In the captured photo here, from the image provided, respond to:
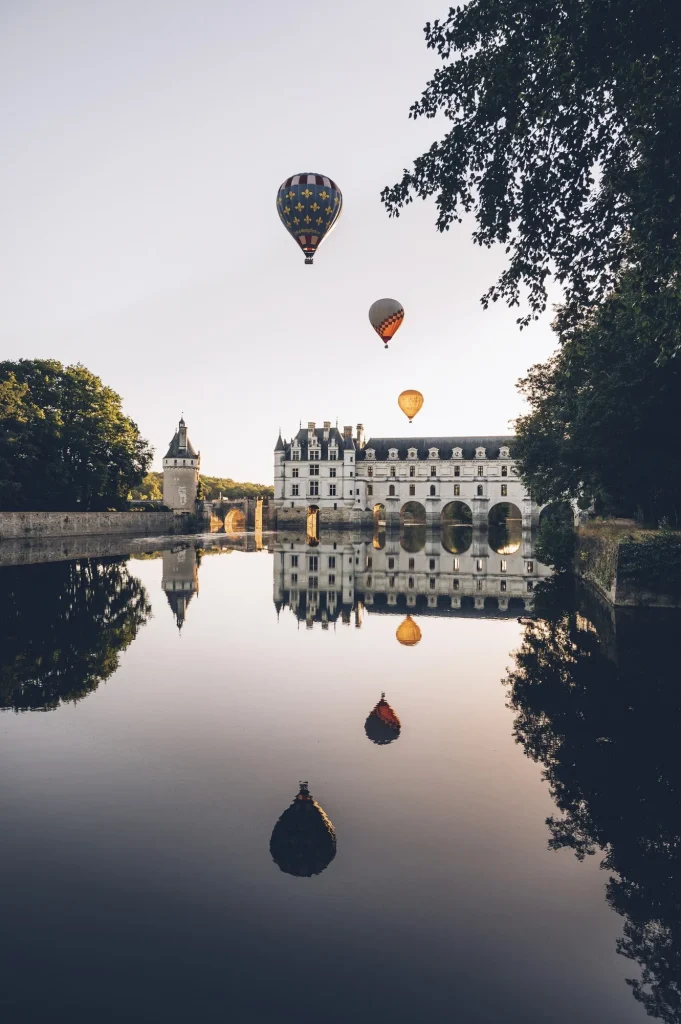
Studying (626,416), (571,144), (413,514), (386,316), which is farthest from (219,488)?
(571,144)

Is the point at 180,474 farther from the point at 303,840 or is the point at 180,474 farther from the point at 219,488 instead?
the point at 303,840

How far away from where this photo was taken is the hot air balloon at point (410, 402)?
5334 centimetres

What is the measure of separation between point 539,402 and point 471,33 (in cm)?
2717

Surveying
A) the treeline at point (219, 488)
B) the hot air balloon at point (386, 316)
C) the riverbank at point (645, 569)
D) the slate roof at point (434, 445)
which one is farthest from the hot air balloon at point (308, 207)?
the treeline at point (219, 488)

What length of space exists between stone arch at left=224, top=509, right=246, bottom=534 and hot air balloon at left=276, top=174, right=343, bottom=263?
5763 cm

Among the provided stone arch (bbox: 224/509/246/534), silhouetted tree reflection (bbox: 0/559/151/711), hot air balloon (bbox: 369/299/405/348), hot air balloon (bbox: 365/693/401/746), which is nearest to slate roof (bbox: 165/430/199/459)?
stone arch (bbox: 224/509/246/534)

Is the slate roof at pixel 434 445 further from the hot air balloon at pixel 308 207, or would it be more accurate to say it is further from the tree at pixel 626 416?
the hot air balloon at pixel 308 207

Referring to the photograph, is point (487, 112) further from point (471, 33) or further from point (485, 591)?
point (485, 591)

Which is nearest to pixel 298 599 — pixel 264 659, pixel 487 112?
pixel 264 659

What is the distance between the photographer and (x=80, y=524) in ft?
173

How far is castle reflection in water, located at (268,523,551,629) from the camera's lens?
1909 centimetres

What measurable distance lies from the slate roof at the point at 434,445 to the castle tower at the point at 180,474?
20.3m

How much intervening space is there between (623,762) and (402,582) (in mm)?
17981

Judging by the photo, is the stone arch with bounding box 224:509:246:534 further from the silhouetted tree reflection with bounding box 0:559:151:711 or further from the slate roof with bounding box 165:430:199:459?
the silhouetted tree reflection with bounding box 0:559:151:711
